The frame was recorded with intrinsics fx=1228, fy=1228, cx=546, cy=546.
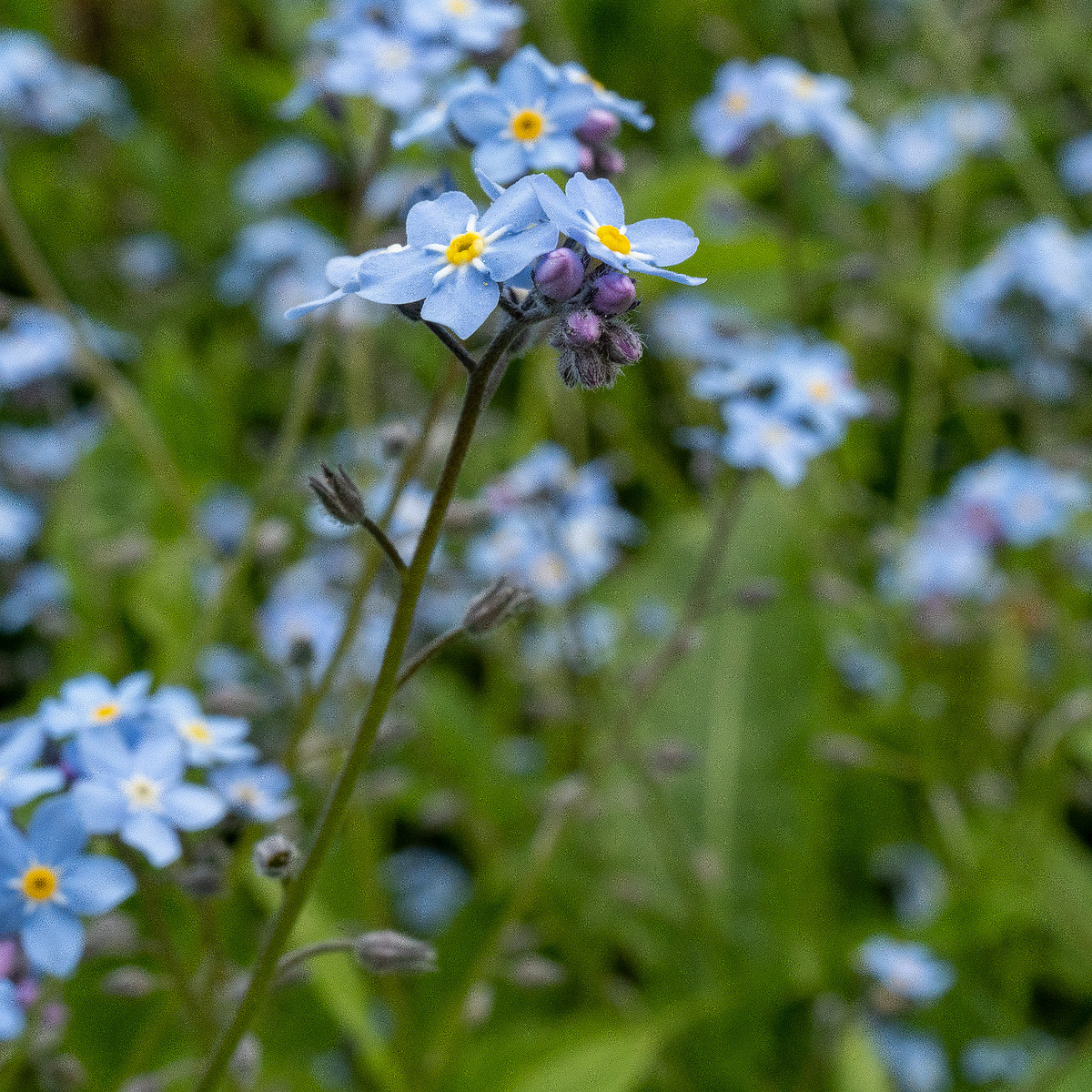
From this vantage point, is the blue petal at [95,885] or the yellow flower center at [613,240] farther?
the blue petal at [95,885]

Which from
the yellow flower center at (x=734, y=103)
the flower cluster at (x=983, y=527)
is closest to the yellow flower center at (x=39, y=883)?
the yellow flower center at (x=734, y=103)

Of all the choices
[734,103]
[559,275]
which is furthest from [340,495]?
[734,103]

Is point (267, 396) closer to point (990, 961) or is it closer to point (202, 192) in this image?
point (202, 192)

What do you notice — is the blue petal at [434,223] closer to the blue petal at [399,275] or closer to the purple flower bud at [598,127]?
the blue petal at [399,275]

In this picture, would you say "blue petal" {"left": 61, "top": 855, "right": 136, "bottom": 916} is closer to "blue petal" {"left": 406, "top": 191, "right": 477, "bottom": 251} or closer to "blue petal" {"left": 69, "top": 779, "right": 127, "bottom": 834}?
"blue petal" {"left": 69, "top": 779, "right": 127, "bottom": 834}

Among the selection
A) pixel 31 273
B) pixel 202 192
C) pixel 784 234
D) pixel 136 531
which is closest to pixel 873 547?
pixel 784 234

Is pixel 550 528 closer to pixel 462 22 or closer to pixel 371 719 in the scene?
pixel 462 22

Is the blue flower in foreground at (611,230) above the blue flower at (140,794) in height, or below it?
above
